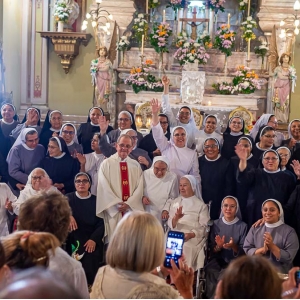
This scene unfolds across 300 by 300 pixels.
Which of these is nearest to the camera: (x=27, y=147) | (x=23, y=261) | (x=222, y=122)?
(x=23, y=261)

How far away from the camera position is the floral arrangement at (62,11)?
10.9 m

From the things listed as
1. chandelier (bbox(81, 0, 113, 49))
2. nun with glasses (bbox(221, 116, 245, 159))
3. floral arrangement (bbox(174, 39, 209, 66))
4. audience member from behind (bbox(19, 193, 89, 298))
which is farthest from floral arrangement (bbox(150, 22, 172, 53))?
audience member from behind (bbox(19, 193, 89, 298))

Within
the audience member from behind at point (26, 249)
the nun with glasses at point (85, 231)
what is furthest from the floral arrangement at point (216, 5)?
the audience member from behind at point (26, 249)

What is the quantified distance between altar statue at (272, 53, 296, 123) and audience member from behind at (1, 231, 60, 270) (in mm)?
8869

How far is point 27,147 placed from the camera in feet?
20.8

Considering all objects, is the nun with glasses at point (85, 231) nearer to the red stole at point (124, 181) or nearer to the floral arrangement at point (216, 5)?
the red stole at point (124, 181)

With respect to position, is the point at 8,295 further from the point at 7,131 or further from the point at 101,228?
the point at 7,131

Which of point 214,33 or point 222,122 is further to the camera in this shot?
point 214,33

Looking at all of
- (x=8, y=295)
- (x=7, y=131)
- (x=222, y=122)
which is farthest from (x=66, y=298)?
(x=222, y=122)

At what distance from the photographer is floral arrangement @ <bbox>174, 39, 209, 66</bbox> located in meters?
10.4

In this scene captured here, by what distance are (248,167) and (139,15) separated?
240 inches

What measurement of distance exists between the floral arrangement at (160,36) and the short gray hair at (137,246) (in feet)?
28.1

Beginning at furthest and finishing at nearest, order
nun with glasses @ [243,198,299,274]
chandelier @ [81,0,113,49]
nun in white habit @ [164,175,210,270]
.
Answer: chandelier @ [81,0,113,49] < nun in white habit @ [164,175,210,270] < nun with glasses @ [243,198,299,274]

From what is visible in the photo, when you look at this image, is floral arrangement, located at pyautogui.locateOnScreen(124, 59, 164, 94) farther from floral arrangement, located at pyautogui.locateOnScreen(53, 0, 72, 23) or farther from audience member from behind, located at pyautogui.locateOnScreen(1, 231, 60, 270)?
audience member from behind, located at pyautogui.locateOnScreen(1, 231, 60, 270)
